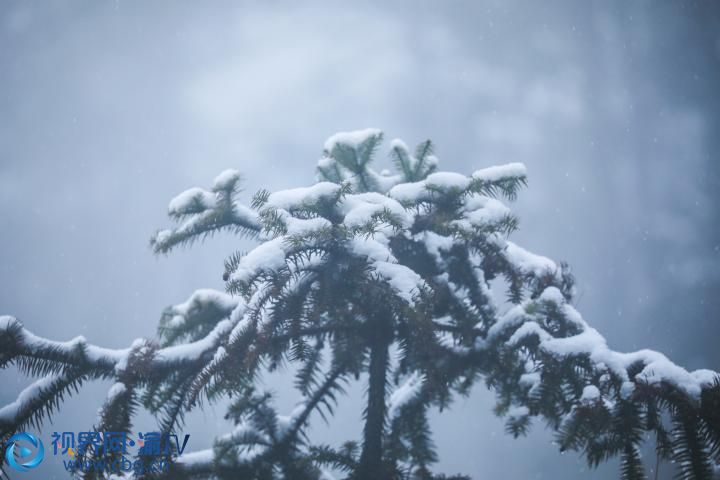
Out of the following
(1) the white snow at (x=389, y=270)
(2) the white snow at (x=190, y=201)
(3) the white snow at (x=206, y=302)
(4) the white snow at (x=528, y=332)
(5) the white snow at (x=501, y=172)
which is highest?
(5) the white snow at (x=501, y=172)

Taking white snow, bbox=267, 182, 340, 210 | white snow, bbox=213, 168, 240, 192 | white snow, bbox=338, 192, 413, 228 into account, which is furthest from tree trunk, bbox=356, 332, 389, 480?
white snow, bbox=213, 168, 240, 192

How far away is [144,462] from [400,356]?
1.44 meters

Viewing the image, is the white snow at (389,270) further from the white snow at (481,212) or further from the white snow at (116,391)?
the white snow at (116,391)

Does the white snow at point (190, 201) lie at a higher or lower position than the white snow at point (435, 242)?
higher

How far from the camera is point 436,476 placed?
7.35 ft

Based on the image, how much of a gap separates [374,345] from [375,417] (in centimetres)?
41

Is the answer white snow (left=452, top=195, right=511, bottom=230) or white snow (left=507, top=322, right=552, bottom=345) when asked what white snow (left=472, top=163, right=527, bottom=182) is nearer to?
white snow (left=452, top=195, right=511, bottom=230)

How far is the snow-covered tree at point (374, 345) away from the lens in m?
1.71

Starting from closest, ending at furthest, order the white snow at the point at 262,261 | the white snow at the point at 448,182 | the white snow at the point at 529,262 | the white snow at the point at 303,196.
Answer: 1. the white snow at the point at 262,261
2. the white snow at the point at 303,196
3. the white snow at the point at 448,182
4. the white snow at the point at 529,262

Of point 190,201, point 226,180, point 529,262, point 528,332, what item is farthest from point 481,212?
point 190,201

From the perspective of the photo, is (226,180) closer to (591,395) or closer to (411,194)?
(411,194)

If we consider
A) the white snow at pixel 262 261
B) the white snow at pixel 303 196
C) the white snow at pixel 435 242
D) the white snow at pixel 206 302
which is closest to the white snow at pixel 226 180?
the white snow at pixel 303 196

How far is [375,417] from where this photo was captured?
234cm

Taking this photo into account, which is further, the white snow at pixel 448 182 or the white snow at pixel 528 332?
the white snow at pixel 448 182
